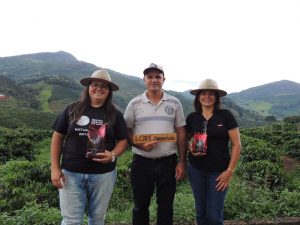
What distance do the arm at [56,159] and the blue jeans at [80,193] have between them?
62 mm

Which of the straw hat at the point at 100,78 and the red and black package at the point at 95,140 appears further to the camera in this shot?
the straw hat at the point at 100,78

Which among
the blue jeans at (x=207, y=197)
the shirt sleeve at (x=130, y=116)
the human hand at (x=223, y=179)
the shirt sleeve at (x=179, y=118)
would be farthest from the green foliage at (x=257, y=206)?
the shirt sleeve at (x=130, y=116)

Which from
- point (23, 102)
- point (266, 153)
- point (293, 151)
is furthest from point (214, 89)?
point (23, 102)

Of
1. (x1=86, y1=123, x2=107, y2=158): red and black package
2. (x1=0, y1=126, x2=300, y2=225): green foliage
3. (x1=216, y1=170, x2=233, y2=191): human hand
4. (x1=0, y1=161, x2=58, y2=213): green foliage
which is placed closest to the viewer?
(x1=86, y1=123, x2=107, y2=158): red and black package

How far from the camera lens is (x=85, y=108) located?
11.9ft

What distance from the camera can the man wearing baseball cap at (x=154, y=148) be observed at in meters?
4.04

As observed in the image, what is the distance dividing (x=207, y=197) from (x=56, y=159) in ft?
5.31

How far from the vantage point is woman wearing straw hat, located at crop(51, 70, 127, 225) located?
353 centimetres

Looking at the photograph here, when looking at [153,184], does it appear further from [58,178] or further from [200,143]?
A: [58,178]

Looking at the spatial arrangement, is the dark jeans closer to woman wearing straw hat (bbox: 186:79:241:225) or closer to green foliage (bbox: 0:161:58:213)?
woman wearing straw hat (bbox: 186:79:241:225)

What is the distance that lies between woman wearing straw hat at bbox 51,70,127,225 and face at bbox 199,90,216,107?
36.3 inches

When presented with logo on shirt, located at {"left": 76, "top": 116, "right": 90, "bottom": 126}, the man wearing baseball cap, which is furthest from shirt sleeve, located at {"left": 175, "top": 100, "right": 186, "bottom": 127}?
logo on shirt, located at {"left": 76, "top": 116, "right": 90, "bottom": 126}

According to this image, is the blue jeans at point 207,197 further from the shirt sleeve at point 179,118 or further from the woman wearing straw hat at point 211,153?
the shirt sleeve at point 179,118

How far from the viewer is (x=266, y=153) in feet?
41.4
